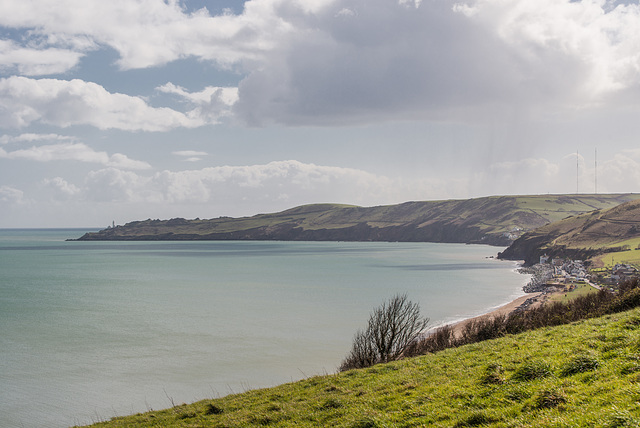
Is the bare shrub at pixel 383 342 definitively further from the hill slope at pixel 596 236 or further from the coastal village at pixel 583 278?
the hill slope at pixel 596 236

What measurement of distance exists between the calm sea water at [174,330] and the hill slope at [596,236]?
1618 inches

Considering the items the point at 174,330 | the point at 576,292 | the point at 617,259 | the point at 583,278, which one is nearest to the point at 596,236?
the point at 617,259

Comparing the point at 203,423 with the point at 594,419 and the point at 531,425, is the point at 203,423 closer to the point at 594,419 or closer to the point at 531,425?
the point at 531,425

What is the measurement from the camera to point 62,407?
113ft

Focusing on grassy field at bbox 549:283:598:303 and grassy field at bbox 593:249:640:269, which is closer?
grassy field at bbox 549:283:598:303

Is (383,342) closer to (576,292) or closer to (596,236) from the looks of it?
(576,292)

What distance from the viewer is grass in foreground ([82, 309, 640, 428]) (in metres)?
10.3

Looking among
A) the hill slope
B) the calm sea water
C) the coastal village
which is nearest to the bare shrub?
the calm sea water

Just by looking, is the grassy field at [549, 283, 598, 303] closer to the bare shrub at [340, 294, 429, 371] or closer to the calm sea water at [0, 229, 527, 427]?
the calm sea water at [0, 229, 527, 427]

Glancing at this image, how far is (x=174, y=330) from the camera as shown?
63.7 metres

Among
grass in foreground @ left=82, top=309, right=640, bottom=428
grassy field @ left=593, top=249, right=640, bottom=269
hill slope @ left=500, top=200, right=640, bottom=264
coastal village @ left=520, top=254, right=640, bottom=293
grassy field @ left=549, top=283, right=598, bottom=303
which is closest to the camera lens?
grass in foreground @ left=82, top=309, right=640, bottom=428

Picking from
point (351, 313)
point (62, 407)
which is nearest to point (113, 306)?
point (351, 313)

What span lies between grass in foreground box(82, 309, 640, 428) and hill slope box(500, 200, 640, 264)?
15302cm

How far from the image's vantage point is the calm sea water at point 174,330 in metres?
37.5
